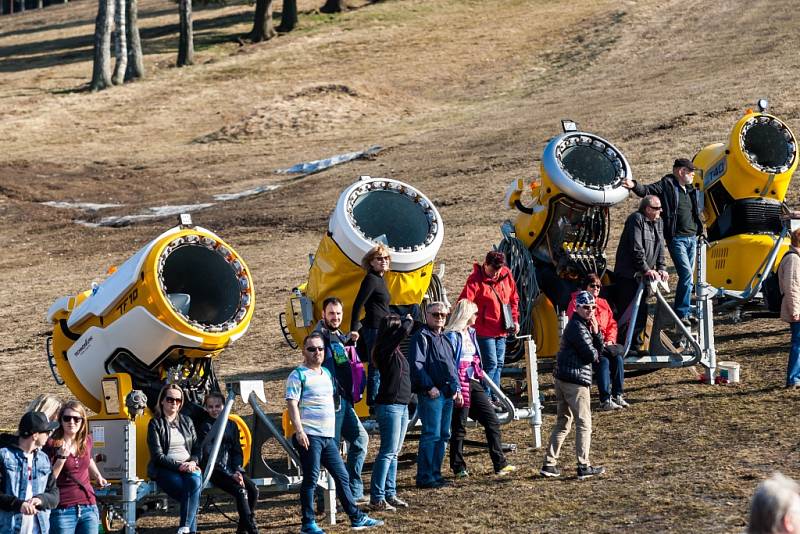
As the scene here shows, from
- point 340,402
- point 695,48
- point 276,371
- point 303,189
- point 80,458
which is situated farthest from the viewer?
point 695,48

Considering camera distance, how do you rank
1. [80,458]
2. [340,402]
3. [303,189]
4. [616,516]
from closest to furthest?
[80,458]
[616,516]
[340,402]
[303,189]

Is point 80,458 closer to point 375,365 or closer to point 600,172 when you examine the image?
point 375,365

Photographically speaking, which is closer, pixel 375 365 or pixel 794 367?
pixel 375 365

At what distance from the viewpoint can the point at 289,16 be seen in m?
55.3

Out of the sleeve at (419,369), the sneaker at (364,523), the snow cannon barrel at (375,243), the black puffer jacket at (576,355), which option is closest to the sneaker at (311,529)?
the sneaker at (364,523)

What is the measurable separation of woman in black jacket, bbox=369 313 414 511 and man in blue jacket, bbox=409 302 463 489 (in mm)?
249

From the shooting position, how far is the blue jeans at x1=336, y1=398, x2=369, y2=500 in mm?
10977

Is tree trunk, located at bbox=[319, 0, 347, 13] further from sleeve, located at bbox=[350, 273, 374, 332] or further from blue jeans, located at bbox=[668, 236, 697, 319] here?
sleeve, located at bbox=[350, 273, 374, 332]

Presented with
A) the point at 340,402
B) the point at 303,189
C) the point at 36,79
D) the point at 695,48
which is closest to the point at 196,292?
the point at 340,402

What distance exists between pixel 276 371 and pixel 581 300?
6212 mm

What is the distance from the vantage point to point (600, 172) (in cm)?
1446

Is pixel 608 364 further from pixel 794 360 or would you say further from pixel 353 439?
pixel 353 439

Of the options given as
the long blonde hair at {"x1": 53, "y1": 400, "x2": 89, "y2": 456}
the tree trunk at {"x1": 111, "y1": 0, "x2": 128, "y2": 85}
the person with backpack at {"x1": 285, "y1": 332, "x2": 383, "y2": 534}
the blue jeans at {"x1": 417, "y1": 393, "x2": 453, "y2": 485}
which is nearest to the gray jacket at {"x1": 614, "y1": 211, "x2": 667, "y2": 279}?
the blue jeans at {"x1": 417, "y1": 393, "x2": 453, "y2": 485}

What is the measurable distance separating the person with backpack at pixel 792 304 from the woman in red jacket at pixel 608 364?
65.8 inches
